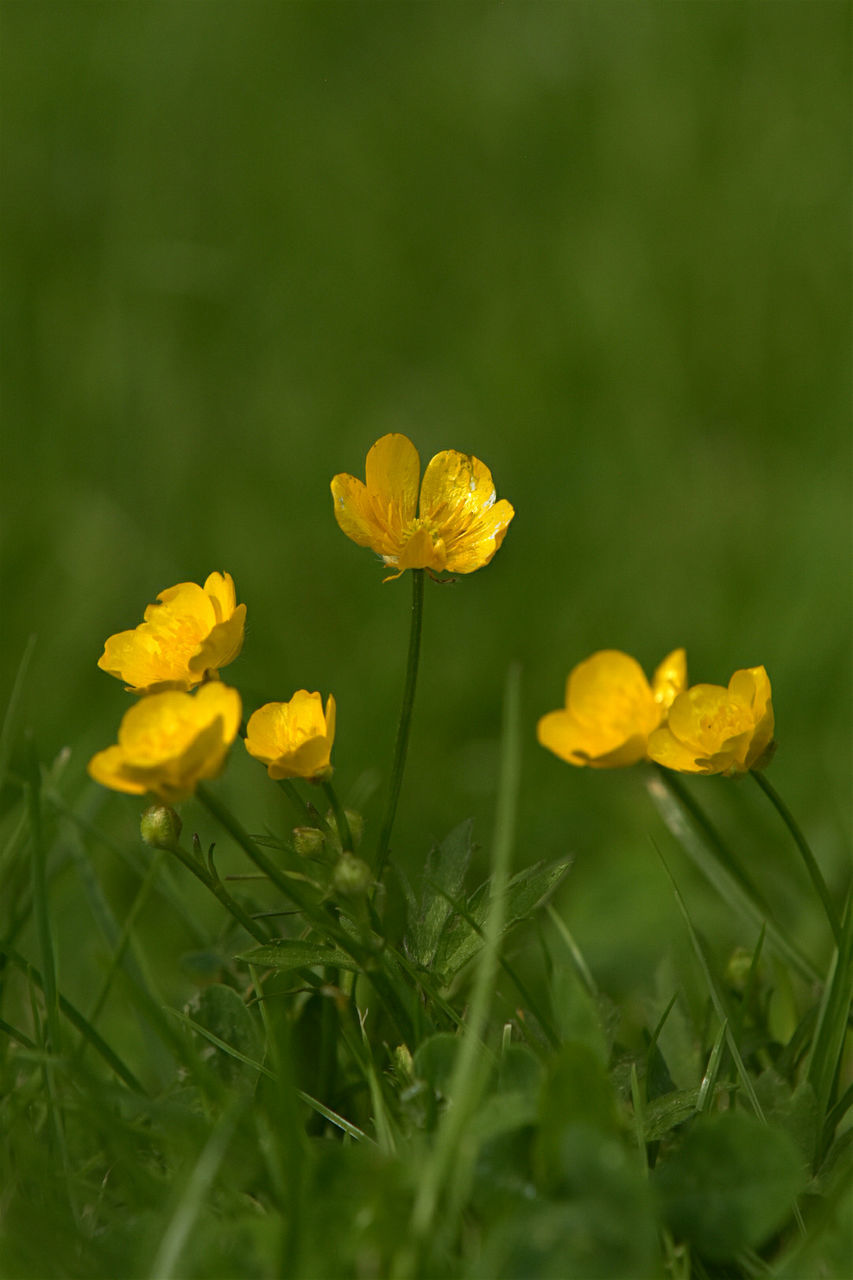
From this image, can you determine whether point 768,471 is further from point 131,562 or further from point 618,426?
point 131,562

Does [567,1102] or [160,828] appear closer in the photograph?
[567,1102]

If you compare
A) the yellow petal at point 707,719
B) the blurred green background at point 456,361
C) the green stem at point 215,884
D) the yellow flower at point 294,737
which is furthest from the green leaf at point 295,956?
the blurred green background at point 456,361

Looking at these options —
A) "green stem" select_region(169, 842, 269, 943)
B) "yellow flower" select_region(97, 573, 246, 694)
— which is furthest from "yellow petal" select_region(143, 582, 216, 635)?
"green stem" select_region(169, 842, 269, 943)

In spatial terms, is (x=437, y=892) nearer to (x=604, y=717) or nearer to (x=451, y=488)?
(x=604, y=717)

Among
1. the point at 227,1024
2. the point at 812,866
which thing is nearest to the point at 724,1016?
the point at 812,866

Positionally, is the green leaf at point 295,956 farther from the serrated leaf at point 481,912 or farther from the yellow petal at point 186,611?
the yellow petal at point 186,611

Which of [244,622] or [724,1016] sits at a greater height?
[244,622]
